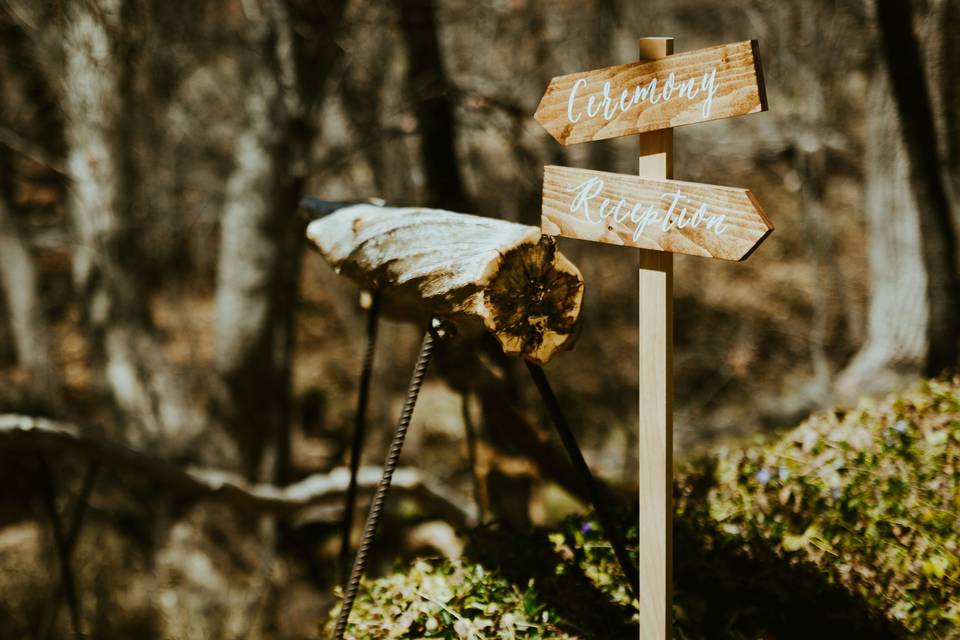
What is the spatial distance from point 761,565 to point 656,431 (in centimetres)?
100

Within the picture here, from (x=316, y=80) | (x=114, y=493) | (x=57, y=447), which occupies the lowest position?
(x=114, y=493)

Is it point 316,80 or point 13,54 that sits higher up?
point 13,54

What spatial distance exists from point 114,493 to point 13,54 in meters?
3.86

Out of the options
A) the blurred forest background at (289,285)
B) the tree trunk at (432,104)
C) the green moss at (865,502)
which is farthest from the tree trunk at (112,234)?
the green moss at (865,502)

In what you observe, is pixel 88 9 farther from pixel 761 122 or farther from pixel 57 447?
pixel 761 122

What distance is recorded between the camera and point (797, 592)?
2607mm

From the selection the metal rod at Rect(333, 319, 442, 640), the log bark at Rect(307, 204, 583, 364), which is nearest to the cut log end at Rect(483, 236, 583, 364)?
the log bark at Rect(307, 204, 583, 364)

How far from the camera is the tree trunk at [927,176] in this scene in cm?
419

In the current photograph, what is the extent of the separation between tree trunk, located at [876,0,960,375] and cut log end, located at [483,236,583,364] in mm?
3075

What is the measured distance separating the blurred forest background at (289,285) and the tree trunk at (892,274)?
Result: 2 centimetres

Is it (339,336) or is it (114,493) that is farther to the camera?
(339,336)

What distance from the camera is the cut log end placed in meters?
1.98

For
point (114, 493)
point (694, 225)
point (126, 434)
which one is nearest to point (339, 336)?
point (114, 493)

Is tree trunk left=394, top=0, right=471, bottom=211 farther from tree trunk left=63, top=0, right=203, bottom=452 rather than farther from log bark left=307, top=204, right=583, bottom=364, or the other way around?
log bark left=307, top=204, right=583, bottom=364
